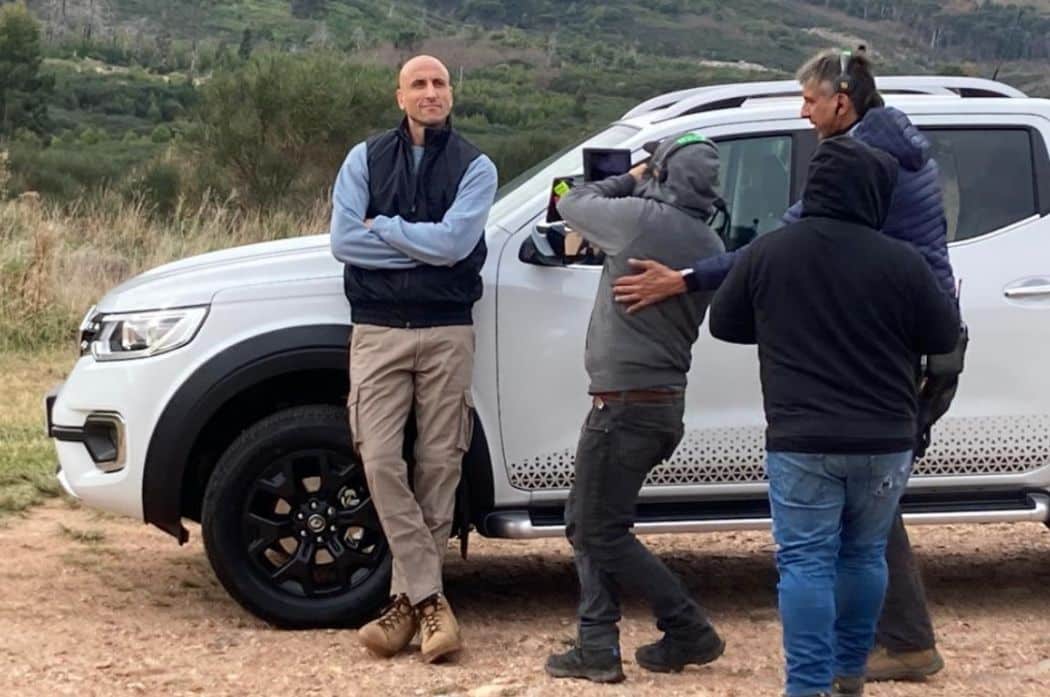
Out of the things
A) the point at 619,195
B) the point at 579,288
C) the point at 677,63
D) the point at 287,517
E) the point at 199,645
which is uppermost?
the point at 619,195

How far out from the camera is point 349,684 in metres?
5.17

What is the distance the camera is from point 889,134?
4840mm

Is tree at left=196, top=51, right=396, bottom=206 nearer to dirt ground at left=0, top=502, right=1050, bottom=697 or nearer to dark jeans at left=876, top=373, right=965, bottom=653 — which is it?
dirt ground at left=0, top=502, right=1050, bottom=697

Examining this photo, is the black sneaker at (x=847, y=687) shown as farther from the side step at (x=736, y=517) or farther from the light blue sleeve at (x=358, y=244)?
the light blue sleeve at (x=358, y=244)

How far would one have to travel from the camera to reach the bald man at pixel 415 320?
17.9 feet

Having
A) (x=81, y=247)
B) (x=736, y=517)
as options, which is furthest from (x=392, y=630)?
(x=81, y=247)

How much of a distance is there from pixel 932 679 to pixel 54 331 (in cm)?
852

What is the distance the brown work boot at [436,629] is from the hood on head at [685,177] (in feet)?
5.02

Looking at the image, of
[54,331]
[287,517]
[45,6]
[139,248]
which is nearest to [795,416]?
[287,517]

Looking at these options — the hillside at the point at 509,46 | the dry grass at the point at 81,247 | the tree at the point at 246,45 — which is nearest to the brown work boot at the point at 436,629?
the dry grass at the point at 81,247

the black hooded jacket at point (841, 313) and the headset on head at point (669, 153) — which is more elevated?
the headset on head at point (669, 153)

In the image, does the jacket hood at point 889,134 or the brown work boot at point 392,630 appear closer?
the jacket hood at point 889,134

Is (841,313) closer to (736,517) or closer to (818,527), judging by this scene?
(818,527)

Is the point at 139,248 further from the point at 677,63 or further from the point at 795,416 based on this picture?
the point at 677,63
